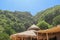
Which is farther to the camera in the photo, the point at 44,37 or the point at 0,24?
the point at 0,24

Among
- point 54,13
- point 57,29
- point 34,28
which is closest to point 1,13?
point 54,13

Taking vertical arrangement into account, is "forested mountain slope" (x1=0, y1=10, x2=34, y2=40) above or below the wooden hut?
above

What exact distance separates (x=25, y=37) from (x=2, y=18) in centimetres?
3808

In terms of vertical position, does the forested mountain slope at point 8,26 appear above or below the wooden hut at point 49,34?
above

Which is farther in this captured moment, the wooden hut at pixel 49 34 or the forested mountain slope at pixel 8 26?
the forested mountain slope at pixel 8 26

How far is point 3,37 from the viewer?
3503 centimetres

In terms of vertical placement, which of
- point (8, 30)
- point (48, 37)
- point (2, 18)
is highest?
point (2, 18)

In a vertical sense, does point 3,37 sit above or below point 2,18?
below

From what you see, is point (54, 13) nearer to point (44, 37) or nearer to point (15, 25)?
point (15, 25)

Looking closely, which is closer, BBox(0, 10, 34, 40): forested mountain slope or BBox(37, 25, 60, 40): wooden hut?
BBox(37, 25, 60, 40): wooden hut

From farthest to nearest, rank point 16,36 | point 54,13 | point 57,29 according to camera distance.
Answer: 1. point 54,13
2. point 16,36
3. point 57,29

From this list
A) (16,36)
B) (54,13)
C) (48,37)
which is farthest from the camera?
(54,13)

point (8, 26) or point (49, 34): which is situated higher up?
point (8, 26)

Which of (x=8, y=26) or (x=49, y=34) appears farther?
(x=8, y=26)
